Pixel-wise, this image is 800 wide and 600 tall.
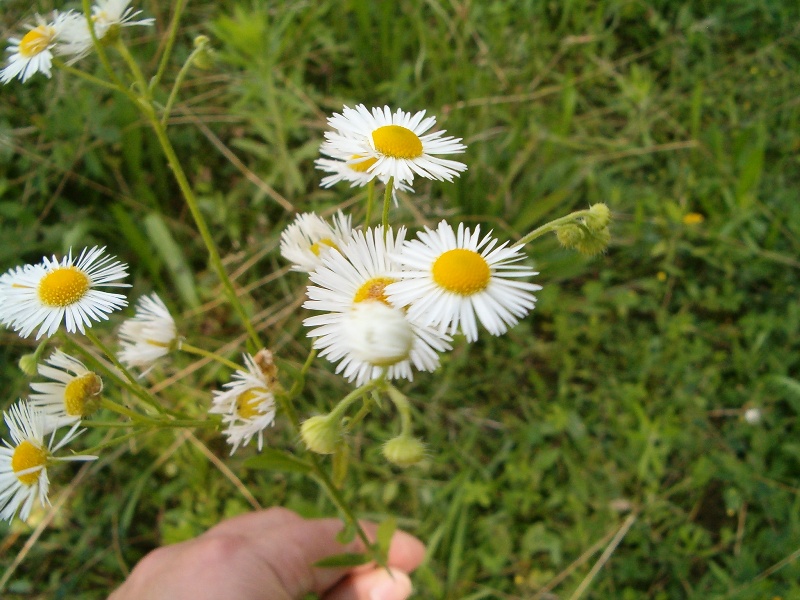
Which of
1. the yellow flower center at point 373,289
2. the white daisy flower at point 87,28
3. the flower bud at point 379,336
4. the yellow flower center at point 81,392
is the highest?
the white daisy flower at point 87,28

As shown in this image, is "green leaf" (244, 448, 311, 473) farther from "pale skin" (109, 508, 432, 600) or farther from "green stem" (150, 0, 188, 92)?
"green stem" (150, 0, 188, 92)

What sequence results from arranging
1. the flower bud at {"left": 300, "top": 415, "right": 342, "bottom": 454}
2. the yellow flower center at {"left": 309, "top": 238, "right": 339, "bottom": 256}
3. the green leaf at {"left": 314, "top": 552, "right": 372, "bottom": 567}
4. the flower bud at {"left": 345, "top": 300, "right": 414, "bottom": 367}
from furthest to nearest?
the green leaf at {"left": 314, "top": 552, "right": 372, "bottom": 567}, the yellow flower center at {"left": 309, "top": 238, "right": 339, "bottom": 256}, the flower bud at {"left": 300, "top": 415, "right": 342, "bottom": 454}, the flower bud at {"left": 345, "top": 300, "right": 414, "bottom": 367}

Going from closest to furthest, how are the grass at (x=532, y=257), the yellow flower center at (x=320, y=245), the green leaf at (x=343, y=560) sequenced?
the yellow flower center at (x=320, y=245) → the green leaf at (x=343, y=560) → the grass at (x=532, y=257)

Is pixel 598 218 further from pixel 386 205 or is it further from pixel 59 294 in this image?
pixel 59 294

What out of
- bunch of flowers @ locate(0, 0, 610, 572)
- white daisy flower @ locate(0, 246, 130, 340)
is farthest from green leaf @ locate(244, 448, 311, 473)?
white daisy flower @ locate(0, 246, 130, 340)

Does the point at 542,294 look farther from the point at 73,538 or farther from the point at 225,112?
the point at 73,538

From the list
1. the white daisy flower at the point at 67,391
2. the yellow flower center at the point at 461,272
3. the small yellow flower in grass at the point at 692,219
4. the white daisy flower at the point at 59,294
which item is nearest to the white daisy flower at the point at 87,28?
the white daisy flower at the point at 59,294

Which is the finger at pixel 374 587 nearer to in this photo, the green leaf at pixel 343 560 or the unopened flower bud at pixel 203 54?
the green leaf at pixel 343 560
